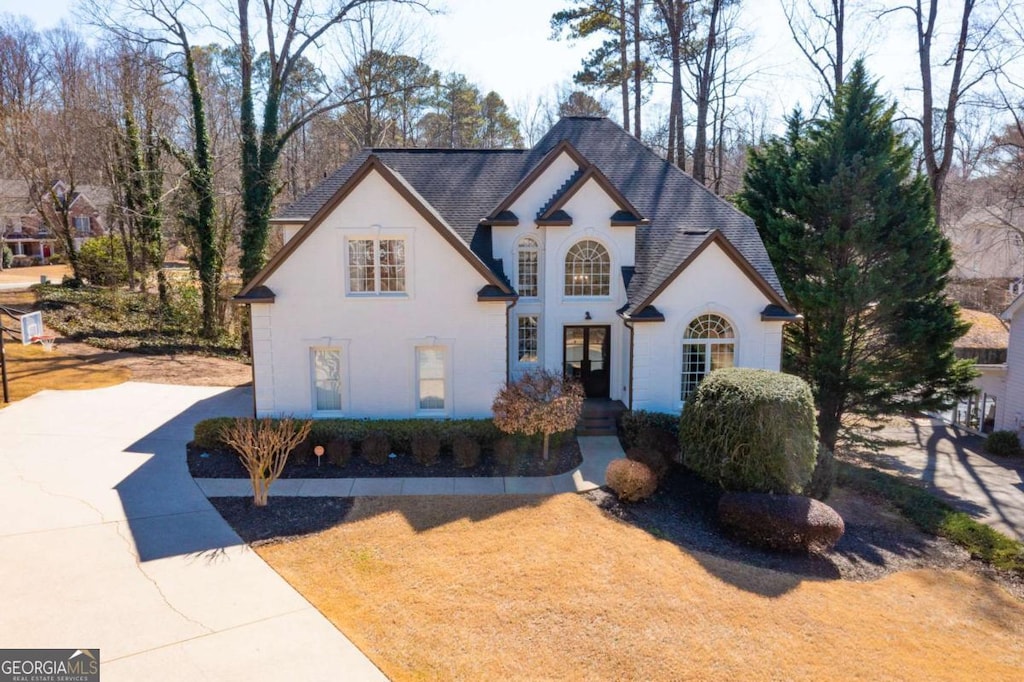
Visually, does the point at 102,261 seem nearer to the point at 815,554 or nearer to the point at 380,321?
the point at 380,321

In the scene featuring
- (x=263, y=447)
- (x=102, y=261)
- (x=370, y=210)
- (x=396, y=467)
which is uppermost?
(x=370, y=210)

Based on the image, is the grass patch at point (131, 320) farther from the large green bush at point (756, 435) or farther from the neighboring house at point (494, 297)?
the large green bush at point (756, 435)

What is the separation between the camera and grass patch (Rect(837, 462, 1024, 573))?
13422 mm

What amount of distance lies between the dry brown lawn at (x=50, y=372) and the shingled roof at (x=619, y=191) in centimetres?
951

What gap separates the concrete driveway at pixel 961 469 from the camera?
693 inches

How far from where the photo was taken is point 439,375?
54.8ft

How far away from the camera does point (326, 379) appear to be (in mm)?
16594

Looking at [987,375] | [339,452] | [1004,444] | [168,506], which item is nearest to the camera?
[168,506]

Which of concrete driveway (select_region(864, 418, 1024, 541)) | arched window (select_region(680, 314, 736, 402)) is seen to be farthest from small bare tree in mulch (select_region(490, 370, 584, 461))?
concrete driveway (select_region(864, 418, 1024, 541))

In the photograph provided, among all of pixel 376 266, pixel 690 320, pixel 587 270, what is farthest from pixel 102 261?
pixel 690 320

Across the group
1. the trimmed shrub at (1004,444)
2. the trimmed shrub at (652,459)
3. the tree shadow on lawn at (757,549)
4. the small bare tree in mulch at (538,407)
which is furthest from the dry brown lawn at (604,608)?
the trimmed shrub at (1004,444)

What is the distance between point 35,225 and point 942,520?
238ft

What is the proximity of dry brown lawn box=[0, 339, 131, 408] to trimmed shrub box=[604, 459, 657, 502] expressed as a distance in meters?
17.6

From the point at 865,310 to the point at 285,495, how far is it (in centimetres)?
1803
